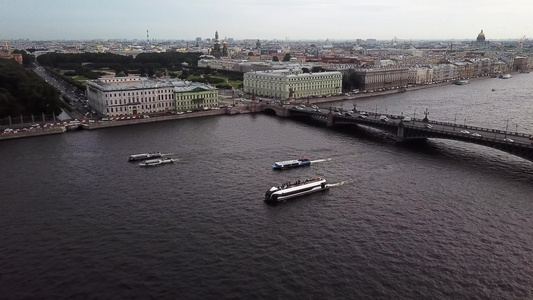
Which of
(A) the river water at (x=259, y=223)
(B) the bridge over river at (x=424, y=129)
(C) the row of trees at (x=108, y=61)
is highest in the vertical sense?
(C) the row of trees at (x=108, y=61)

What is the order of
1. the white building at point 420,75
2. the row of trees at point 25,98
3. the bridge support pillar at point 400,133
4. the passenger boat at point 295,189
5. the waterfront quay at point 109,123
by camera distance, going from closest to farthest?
the passenger boat at point 295,189 < the bridge support pillar at point 400,133 < the waterfront quay at point 109,123 < the row of trees at point 25,98 < the white building at point 420,75

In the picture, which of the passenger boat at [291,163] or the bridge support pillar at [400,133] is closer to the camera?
the passenger boat at [291,163]

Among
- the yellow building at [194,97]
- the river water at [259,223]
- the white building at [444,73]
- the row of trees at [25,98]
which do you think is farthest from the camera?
the white building at [444,73]

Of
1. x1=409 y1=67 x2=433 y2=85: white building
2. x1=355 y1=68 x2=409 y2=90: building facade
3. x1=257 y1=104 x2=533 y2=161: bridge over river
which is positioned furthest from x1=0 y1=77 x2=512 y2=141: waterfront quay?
x1=409 y1=67 x2=433 y2=85: white building

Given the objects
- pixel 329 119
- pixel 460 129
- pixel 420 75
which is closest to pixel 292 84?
pixel 329 119

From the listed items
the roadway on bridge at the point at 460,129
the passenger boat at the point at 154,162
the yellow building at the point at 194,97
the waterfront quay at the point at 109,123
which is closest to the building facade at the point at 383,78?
the waterfront quay at the point at 109,123

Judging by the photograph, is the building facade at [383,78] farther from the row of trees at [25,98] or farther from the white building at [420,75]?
the row of trees at [25,98]
